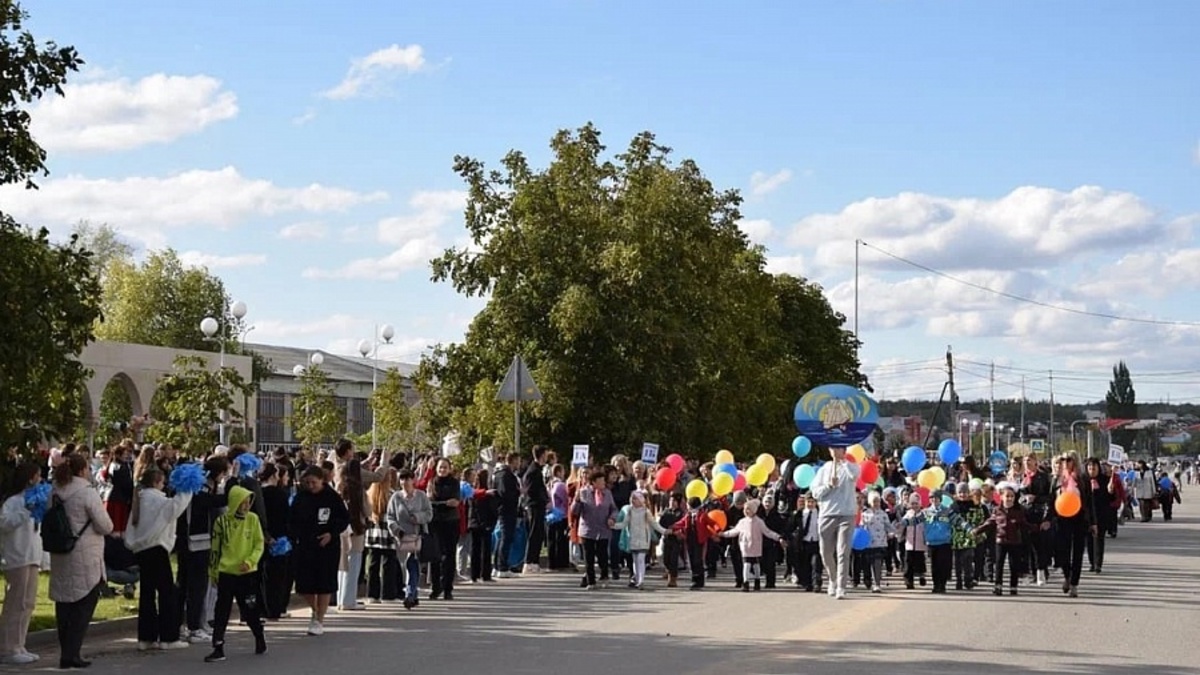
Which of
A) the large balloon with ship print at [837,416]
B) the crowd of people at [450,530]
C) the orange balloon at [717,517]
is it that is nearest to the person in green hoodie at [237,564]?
the crowd of people at [450,530]

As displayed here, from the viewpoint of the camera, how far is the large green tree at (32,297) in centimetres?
1520

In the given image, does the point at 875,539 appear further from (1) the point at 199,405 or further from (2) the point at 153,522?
(1) the point at 199,405

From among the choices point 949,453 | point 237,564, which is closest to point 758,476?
point 949,453

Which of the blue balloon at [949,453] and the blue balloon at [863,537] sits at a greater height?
the blue balloon at [949,453]

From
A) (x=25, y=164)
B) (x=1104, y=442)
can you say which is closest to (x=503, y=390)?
(x=25, y=164)

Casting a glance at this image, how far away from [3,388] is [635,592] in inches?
413

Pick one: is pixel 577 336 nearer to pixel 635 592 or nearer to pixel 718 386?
pixel 718 386

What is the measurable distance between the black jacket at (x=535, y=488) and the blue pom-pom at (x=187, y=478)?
11.0m

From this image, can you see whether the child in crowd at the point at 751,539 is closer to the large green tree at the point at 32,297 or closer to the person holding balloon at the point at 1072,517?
the person holding balloon at the point at 1072,517

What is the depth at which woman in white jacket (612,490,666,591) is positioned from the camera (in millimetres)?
23984

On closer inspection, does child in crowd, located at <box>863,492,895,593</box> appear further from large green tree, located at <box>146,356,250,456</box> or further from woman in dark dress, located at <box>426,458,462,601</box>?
large green tree, located at <box>146,356,250,456</box>

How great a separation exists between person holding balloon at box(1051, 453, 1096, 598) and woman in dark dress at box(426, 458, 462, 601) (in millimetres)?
8121

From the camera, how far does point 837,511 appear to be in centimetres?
2173

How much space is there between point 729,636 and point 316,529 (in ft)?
14.0
